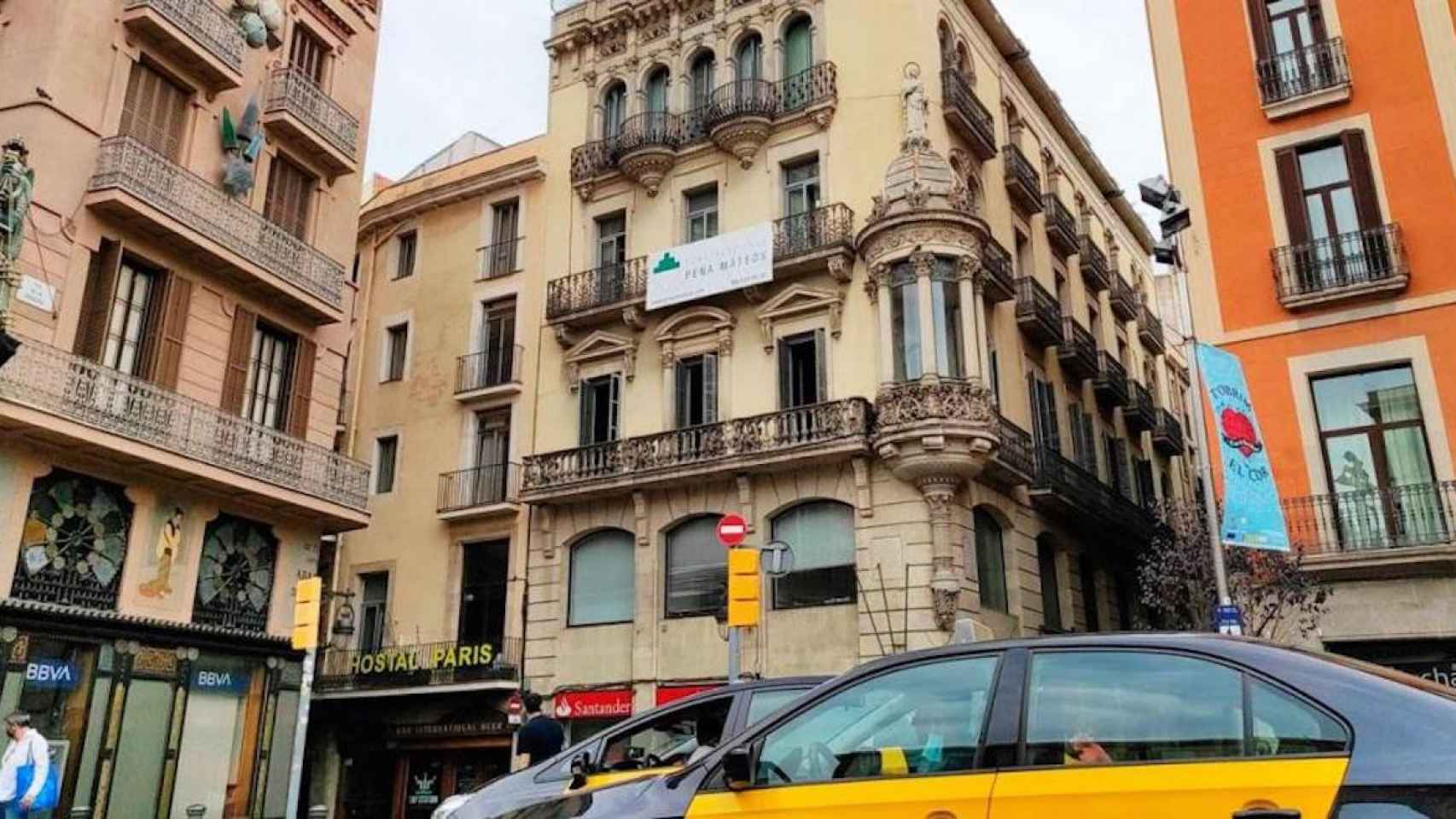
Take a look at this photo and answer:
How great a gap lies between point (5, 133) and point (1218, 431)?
19549 mm

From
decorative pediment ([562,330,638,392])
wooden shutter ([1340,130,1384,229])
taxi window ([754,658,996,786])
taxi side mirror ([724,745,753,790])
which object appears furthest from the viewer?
decorative pediment ([562,330,638,392])

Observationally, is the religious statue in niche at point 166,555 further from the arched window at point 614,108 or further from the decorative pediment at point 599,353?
the arched window at point 614,108

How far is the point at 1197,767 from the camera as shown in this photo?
13.4ft

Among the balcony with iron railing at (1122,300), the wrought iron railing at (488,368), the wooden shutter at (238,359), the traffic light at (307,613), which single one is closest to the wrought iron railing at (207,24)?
the wooden shutter at (238,359)

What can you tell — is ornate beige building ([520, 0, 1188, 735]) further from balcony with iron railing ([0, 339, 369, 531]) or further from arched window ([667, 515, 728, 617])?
balcony with iron railing ([0, 339, 369, 531])

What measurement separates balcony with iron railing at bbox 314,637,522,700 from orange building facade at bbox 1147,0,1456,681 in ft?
55.5

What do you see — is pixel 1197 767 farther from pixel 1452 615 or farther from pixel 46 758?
pixel 1452 615

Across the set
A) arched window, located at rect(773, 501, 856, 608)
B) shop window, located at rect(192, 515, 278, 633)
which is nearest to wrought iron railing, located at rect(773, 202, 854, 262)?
arched window, located at rect(773, 501, 856, 608)

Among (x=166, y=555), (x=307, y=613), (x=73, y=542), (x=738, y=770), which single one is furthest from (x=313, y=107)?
(x=738, y=770)

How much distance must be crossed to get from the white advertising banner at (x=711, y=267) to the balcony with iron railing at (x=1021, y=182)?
750 cm

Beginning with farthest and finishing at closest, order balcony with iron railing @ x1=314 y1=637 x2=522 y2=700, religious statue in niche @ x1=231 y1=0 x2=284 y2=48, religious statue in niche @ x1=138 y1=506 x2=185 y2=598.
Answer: balcony with iron railing @ x1=314 y1=637 x2=522 y2=700
religious statue in niche @ x1=231 y1=0 x2=284 y2=48
religious statue in niche @ x1=138 y1=506 x2=185 y2=598

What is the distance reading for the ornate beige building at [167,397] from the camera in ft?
56.3

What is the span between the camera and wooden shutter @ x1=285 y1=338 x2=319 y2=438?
22344mm

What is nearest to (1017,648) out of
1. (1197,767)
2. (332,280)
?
(1197,767)
